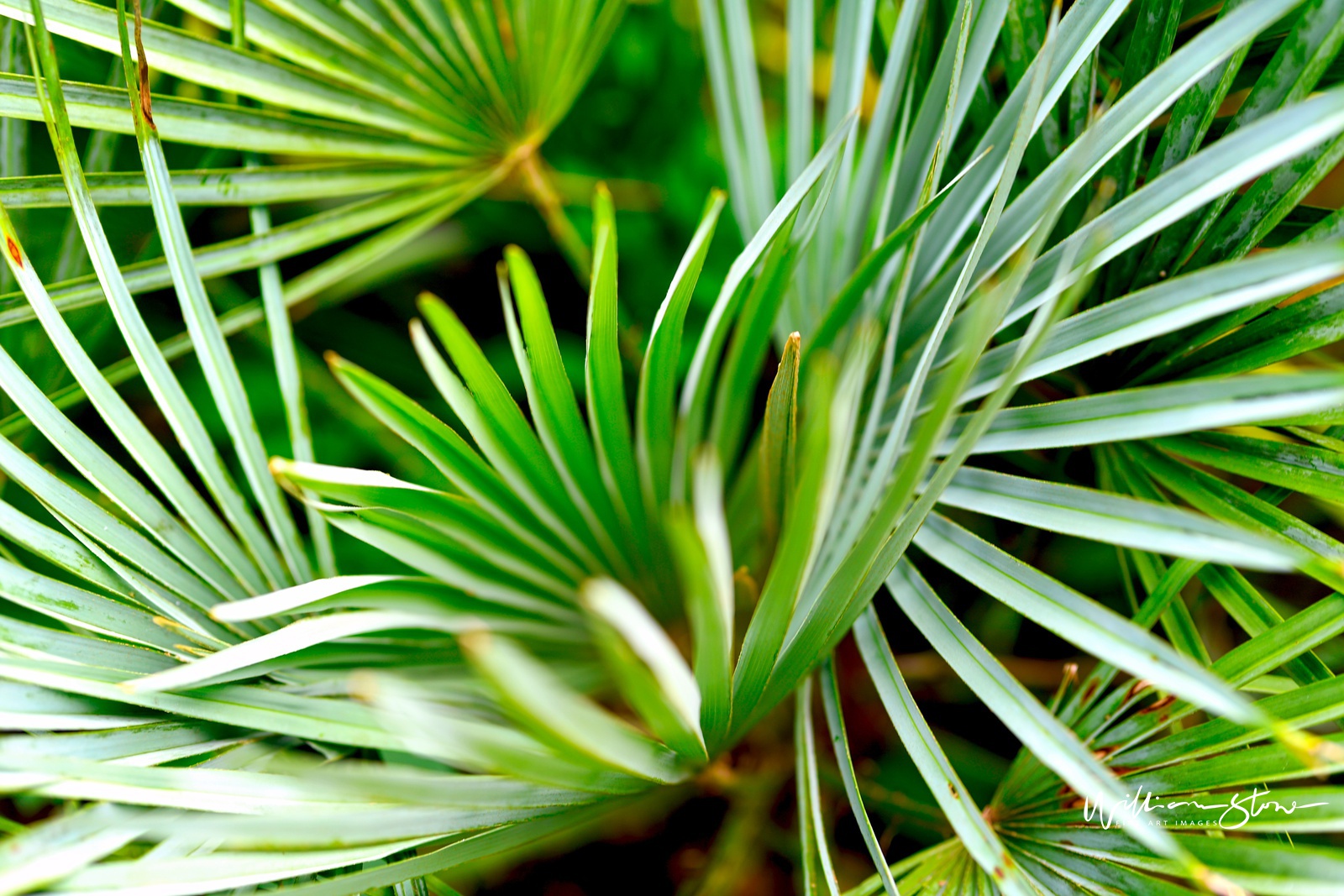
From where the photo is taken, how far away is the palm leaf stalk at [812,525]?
1.35 ft

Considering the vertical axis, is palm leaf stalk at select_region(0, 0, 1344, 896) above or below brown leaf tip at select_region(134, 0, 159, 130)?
below

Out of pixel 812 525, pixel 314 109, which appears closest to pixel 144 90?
pixel 314 109

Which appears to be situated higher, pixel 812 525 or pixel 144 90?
pixel 144 90

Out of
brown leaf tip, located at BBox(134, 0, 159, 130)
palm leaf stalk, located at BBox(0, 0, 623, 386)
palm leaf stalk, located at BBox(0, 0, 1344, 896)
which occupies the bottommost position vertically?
palm leaf stalk, located at BBox(0, 0, 1344, 896)

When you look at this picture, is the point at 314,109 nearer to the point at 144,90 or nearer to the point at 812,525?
the point at 144,90

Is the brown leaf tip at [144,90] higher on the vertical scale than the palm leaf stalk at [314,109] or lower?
lower

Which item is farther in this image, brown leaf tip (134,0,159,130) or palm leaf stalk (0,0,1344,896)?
brown leaf tip (134,0,159,130)

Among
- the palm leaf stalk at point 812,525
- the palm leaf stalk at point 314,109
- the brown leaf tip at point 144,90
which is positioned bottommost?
the palm leaf stalk at point 812,525

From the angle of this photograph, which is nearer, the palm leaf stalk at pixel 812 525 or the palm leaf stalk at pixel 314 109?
the palm leaf stalk at pixel 812 525

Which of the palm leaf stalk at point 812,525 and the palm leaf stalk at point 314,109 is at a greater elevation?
the palm leaf stalk at point 314,109

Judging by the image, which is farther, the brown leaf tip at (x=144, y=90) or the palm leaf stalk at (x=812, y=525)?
the brown leaf tip at (x=144, y=90)

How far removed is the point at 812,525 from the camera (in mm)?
369

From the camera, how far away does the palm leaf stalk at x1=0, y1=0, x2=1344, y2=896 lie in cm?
41

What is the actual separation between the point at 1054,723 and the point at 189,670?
55cm
